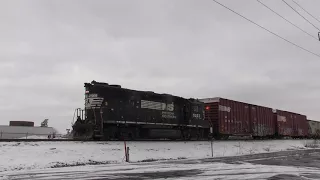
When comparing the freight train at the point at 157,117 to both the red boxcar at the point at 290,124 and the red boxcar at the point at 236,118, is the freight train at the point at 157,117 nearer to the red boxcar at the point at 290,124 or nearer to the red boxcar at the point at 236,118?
the red boxcar at the point at 236,118

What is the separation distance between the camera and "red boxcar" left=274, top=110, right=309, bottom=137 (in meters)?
43.0

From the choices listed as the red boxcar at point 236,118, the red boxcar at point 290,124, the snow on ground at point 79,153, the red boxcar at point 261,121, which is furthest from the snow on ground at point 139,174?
the red boxcar at point 290,124

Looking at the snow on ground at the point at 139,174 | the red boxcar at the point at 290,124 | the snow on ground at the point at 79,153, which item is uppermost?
the red boxcar at the point at 290,124

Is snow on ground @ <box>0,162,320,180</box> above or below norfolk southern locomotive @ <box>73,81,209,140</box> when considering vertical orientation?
below

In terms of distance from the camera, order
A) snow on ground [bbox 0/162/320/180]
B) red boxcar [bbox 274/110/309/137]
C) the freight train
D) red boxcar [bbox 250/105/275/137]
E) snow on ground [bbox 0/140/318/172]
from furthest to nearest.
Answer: red boxcar [bbox 274/110/309/137] < red boxcar [bbox 250/105/275/137] < the freight train < snow on ground [bbox 0/140/318/172] < snow on ground [bbox 0/162/320/180]

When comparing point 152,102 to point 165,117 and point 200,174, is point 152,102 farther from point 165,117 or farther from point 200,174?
point 200,174

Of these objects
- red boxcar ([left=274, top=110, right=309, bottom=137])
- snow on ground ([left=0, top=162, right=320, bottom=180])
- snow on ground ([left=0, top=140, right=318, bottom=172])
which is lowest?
snow on ground ([left=0, top=162, right=320, bottom=180])

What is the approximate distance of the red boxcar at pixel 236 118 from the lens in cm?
3144

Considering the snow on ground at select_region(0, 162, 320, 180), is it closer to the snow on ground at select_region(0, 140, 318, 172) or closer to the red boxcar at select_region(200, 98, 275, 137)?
the snow on ground at select_region(0, 140, 318, 172)

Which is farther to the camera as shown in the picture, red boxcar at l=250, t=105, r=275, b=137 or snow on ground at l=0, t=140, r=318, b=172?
red boxcar at l=250, t=105, r=275, b=137

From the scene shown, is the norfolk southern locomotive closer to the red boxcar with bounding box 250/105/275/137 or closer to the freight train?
the freight train

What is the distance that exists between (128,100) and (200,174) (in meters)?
13.0

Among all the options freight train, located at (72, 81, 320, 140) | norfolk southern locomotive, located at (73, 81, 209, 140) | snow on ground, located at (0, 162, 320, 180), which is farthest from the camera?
freight train, located at (72, 81, 320, 140)

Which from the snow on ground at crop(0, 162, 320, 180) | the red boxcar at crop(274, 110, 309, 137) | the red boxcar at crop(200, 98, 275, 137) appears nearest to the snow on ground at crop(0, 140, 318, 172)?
the snow on ground at crop(0, 162, 320, 180)
